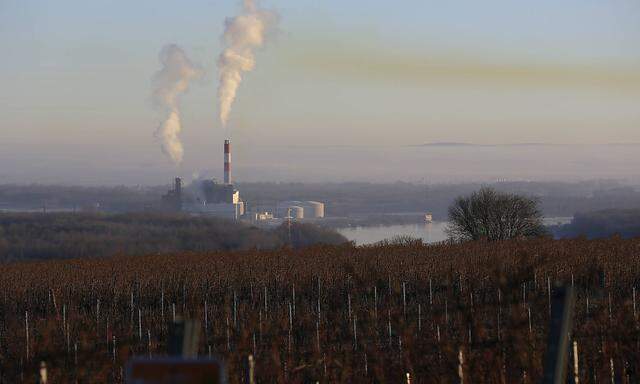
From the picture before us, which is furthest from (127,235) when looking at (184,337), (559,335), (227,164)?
(184,337)

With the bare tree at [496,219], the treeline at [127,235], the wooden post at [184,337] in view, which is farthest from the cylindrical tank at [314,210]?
the wooden post at [184,337]

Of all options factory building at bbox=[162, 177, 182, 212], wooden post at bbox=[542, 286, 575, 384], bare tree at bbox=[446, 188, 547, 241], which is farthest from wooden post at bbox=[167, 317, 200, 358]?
factory building at bbox=[162, 177, 182, 212]

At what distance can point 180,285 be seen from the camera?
29.3 metres

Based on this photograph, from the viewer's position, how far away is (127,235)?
265ft

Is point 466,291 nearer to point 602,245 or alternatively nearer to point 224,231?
point 602,245

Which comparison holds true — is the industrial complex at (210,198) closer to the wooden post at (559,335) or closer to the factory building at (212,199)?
the factory building at (212,199)

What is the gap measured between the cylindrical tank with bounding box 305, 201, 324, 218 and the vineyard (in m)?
102

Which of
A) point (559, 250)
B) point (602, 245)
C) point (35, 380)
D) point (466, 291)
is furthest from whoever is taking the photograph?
point (602, 245)

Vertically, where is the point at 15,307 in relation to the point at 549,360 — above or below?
below

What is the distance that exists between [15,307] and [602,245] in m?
20.2

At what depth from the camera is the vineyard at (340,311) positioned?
1357 cm

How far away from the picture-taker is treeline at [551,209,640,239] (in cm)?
7031

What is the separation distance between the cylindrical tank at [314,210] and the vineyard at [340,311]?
10192 centimetres

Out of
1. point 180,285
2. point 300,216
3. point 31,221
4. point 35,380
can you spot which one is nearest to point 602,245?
point 180,285
